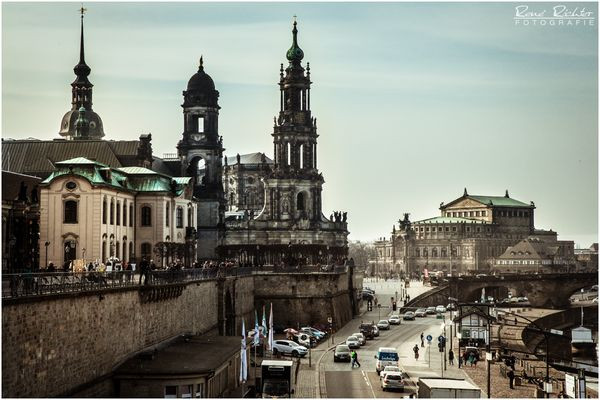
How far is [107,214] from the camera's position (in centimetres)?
5931

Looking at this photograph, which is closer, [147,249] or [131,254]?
[131,254]

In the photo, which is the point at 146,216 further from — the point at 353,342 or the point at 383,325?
the point at 383,325

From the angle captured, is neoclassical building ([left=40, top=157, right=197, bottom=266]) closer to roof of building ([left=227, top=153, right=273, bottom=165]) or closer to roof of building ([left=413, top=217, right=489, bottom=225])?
roof of building ([left=227, top=153, right=273, bottom=165])

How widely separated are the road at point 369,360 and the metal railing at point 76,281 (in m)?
9.48

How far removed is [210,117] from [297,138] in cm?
1066

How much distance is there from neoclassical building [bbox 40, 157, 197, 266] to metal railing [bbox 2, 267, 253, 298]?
639 centimetres

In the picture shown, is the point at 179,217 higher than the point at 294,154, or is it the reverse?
the point at 294,154

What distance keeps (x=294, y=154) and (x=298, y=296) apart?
90.5 ft

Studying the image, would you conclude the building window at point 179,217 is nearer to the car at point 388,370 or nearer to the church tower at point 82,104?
the car at point 388,370

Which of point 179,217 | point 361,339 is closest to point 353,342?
point 361,339

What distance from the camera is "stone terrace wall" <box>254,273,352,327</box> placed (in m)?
81.8

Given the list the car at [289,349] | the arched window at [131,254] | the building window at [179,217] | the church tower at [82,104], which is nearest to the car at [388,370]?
the car at [289,349]

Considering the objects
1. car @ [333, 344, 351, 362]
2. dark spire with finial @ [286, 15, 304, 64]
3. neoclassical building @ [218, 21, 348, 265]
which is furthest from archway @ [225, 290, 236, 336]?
dark spire with finial @ [286, 15, 304, 64]

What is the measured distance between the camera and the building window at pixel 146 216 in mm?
67938
